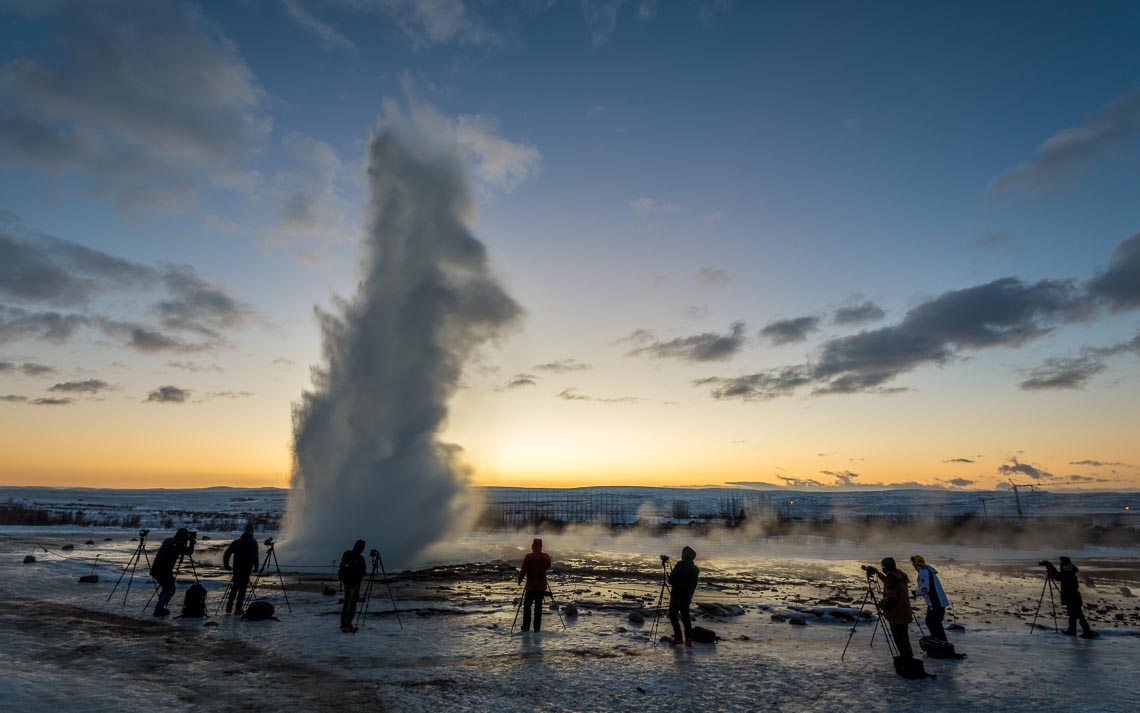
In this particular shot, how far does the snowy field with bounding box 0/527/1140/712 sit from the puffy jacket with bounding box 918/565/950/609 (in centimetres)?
124

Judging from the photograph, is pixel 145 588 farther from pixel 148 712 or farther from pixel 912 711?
pixel 912 711

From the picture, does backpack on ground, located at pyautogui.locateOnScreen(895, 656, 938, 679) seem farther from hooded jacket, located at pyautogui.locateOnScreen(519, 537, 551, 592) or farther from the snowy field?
hooded jacket, located at pyautogui.locateOnScreen(519, 537, 551, 592)

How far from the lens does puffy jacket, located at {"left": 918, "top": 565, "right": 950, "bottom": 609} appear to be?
13.9 m

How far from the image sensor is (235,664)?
11430 mm

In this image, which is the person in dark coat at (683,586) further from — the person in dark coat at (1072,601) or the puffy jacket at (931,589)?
the person in dark coat at (1072,601)

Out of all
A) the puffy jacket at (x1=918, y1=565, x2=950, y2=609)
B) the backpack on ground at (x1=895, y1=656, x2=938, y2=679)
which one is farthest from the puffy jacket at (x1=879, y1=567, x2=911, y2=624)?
the puffy jacket at (x1=918, y1=565, x2=950, y2=609)

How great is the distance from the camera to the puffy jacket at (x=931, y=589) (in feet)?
45.6

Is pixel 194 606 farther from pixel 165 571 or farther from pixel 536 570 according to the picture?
pixel 536 570

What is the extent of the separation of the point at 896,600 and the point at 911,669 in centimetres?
132

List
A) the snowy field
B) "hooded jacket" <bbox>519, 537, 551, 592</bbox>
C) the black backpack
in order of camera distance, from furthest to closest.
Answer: the black backpack
"hooded jacket" <bbox>519, 537, 551, 592</bbox>
the snowy field

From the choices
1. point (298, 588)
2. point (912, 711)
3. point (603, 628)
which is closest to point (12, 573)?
point (298, 588)

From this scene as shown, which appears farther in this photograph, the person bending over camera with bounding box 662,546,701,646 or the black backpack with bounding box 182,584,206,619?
the black backpack with bounding box 182,584,206,619

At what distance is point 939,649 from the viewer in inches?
524

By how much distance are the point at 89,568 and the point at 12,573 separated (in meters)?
3.01
